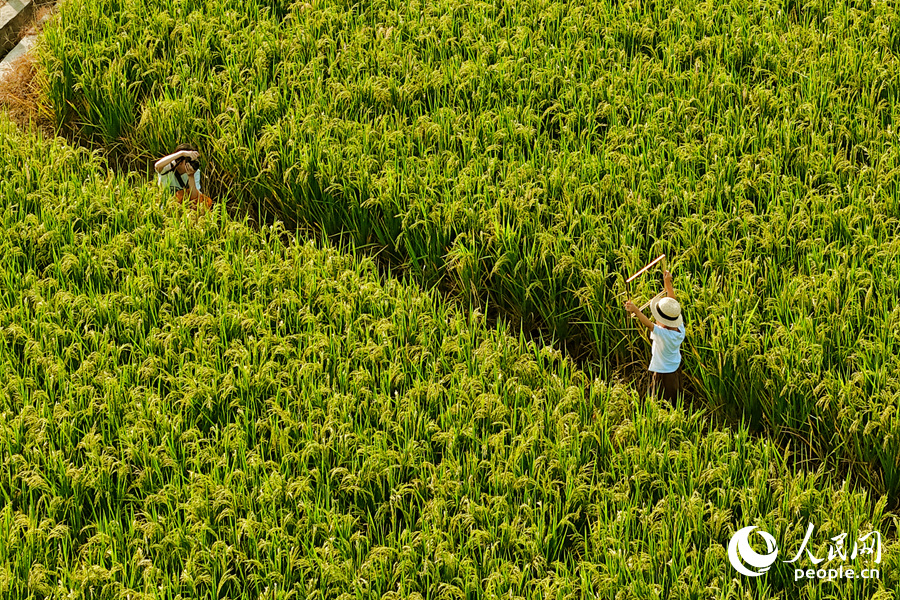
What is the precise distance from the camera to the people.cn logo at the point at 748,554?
161 inches

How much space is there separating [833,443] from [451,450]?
176 cm

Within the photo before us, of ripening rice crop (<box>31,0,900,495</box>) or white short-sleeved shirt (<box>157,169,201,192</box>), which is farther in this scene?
white short-sleeved shirt (<box>157,169,201,192</box>)

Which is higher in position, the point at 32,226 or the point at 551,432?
the point at 32,226

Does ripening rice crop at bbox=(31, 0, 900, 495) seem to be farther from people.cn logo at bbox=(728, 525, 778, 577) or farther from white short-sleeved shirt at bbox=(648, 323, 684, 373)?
people.cn logo at bbox=(728, 525, 778, 577)

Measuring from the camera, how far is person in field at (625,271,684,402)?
4.74 metres

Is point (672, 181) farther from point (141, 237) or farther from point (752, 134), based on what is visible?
point (141, 237)

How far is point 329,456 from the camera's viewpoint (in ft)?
14.8

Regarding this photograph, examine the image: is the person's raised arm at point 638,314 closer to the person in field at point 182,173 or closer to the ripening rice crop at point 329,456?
the ripening rice crop at point 329,456

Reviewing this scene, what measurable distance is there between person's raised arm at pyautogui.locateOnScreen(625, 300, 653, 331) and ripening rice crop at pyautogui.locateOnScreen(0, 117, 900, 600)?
0.37m

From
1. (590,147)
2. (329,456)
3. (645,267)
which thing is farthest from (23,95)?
(645,267)

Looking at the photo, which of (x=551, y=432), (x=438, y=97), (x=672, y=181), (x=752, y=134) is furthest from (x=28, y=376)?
(x=752, y=134)

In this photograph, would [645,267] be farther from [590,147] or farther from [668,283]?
[590,147]

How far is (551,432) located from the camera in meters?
4.67

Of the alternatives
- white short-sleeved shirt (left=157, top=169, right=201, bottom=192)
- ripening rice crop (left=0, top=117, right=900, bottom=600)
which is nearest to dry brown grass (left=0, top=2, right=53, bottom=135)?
white short-sleeved shirt (left=157, top=169, right=201, bottom=192)
